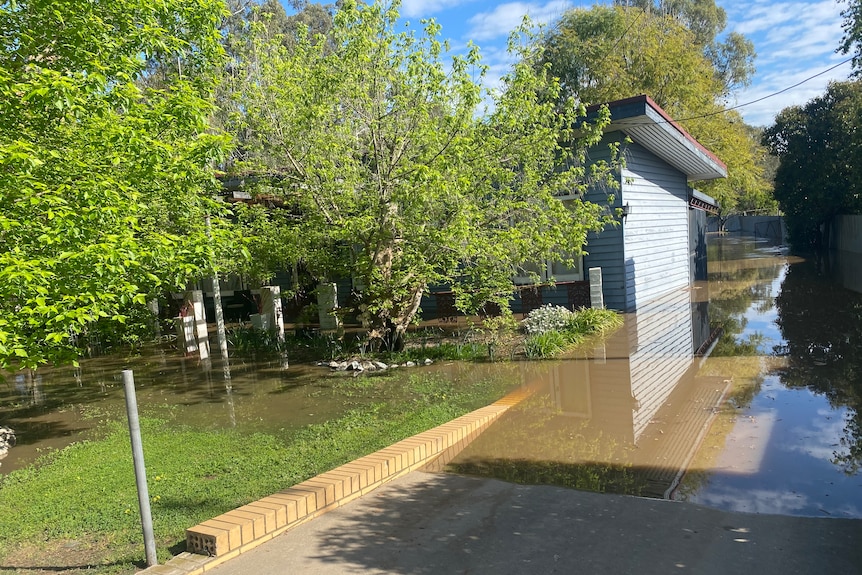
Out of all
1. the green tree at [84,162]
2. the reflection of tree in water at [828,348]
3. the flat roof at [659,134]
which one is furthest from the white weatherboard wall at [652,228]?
the green tree at [84,162]

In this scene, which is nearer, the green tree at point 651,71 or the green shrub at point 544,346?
the green shrub at point 544,346

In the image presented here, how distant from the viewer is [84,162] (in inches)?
206

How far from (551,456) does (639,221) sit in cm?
1029

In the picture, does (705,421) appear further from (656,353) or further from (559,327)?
(559,327)

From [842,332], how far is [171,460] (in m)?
10.1

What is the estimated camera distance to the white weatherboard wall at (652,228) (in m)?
13.7

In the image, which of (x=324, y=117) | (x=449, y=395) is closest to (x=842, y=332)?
(x=449, y=395)

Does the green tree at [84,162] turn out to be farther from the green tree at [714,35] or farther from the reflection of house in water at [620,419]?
the green tree at [714,35]

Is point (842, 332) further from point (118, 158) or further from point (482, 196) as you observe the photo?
point (118, 158)

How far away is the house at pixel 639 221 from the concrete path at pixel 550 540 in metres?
8.10

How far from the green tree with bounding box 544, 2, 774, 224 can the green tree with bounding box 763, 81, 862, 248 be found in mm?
1615

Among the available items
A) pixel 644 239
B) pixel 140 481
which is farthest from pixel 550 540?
pixel 644 239

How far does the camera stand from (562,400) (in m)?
7.14

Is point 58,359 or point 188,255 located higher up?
point 188,255
